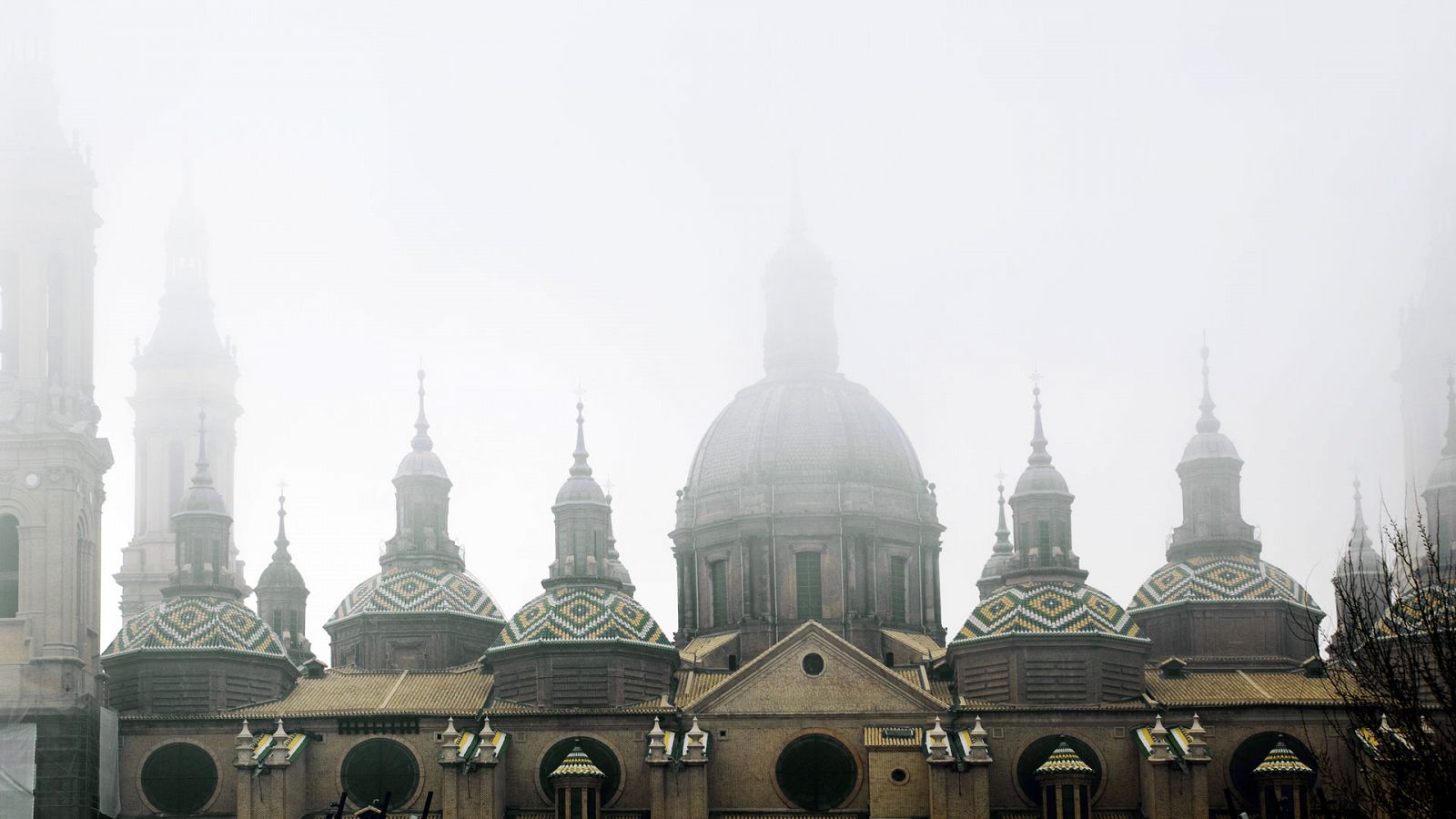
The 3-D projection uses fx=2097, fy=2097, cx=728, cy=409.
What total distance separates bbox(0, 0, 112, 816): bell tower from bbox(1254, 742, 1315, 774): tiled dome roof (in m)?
31.8

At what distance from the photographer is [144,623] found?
202ft

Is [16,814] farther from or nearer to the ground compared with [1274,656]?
nearer to the ground

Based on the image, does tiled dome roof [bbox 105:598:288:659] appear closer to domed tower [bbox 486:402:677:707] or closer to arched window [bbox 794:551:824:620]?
domed tower [bbox 486:402:677:707]

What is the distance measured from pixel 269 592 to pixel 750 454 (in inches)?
704

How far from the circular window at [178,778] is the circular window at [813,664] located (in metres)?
17.1

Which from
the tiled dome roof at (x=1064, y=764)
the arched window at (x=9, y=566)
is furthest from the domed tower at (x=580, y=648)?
the arched window at (x=9, y=566)

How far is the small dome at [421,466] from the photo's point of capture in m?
70.8

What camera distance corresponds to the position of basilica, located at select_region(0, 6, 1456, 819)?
57.1 m

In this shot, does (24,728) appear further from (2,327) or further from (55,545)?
(2,327)

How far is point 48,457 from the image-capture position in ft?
190

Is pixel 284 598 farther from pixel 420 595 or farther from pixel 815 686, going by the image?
pixel 815 686

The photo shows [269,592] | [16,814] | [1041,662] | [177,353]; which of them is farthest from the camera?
[177,353]

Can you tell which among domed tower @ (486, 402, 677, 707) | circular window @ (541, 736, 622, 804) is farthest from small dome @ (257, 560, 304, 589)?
circular window @ (541, 736, 622, 804)

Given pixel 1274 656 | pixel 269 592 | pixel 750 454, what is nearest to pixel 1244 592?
pixel 1274 656
